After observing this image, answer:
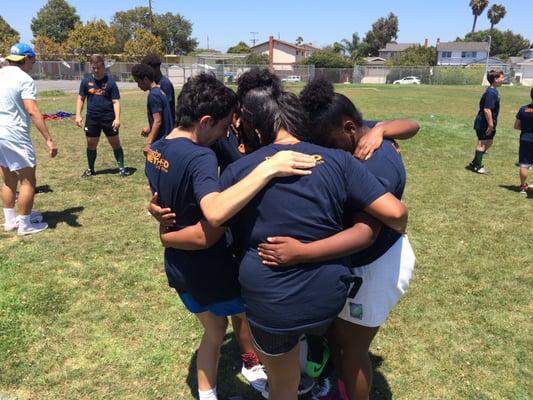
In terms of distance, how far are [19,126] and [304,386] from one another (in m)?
4.52

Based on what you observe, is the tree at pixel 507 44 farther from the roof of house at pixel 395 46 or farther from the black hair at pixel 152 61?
the black hair at pixel 152 61

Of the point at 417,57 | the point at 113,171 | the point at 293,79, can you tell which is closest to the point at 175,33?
the point at 417,57

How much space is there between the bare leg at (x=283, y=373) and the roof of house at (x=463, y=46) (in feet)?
375

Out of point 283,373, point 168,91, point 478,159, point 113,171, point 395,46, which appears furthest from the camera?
point 395,46

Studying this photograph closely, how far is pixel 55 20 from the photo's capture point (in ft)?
272

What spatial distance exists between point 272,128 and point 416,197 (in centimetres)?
604

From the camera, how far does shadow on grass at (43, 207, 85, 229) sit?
20.3 ft

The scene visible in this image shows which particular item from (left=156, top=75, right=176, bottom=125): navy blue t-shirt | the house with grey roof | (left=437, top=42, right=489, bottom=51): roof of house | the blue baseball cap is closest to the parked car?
(left=156, top=75, right=176, bottom=125): navy blue t-shirt

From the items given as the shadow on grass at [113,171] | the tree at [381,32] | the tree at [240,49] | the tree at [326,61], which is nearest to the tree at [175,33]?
the tree at [240,49]

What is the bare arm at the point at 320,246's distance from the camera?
1.89 metres

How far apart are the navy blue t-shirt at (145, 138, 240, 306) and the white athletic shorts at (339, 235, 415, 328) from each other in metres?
0.64

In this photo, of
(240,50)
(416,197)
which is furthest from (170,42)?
(416,197)

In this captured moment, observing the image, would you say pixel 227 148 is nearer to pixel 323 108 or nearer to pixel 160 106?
pixel 323 108

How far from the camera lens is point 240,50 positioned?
341 ft
